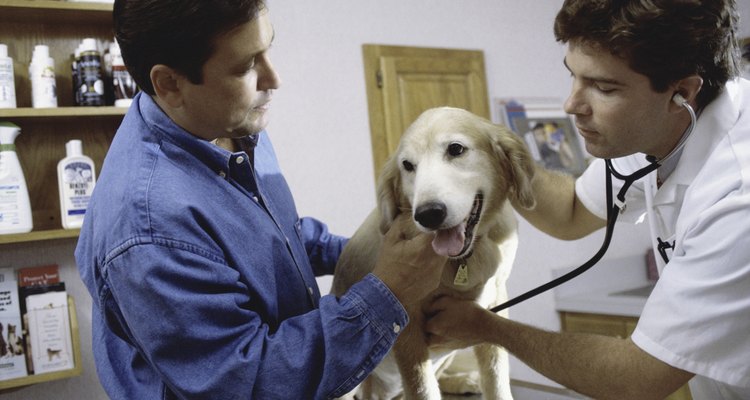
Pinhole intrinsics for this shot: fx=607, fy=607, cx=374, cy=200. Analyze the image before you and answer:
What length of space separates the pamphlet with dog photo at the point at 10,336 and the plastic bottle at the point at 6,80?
58 centimetres

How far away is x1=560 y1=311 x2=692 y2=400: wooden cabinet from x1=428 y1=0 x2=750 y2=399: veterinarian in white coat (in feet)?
6.11

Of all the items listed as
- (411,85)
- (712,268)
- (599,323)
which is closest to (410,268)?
(712,268)

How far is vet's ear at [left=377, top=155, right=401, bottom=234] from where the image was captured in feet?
4.31

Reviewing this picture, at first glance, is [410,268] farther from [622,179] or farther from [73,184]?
[73,184]

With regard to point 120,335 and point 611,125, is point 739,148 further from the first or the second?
point 120,335

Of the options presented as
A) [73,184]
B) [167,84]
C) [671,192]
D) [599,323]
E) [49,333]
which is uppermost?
[167,84]

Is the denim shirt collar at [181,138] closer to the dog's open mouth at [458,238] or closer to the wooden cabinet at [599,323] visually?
the dog's open mouth at [458,238]

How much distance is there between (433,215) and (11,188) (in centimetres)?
144

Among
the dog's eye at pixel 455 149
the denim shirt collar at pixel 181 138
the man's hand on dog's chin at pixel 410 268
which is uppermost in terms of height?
the denim shirt collar at pixel 181 138

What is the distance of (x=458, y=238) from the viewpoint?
1141 millimetres

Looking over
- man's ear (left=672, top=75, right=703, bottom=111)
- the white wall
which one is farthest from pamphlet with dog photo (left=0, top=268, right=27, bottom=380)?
man's ear (left=672, top=75, right=703, bottom=111)

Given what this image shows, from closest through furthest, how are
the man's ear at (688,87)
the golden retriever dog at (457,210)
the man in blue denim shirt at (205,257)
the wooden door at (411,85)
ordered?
the man in blue denim shirt at (205,257), the man's ear at (688,87), the golden retriever dog at (457,210), the wooden door at (411,85)

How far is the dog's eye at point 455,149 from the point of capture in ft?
4.16

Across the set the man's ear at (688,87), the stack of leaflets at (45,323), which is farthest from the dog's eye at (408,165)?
the stack of leaflets at (45,323)
